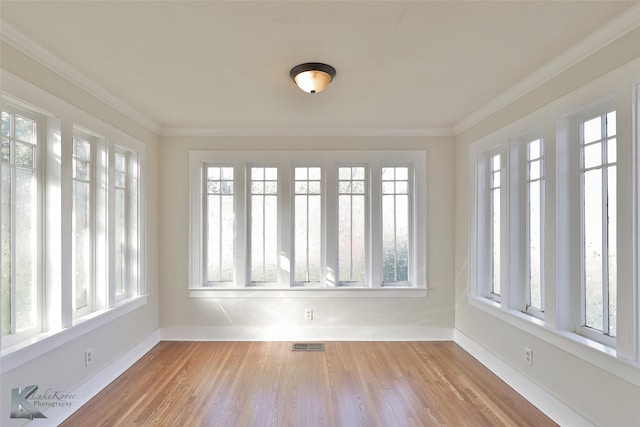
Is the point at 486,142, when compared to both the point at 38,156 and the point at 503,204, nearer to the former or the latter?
the point at 503,204

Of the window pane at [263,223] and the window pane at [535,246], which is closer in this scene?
the window pane at [535,246]

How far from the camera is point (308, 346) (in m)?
3.77

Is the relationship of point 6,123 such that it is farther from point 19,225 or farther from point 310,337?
point 310,337

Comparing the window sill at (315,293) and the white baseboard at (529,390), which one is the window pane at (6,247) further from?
the white baseboard at (529,390)

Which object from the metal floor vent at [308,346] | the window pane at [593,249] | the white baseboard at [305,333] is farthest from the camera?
the white baseboard at [305,333]

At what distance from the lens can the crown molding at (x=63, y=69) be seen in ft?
6.49

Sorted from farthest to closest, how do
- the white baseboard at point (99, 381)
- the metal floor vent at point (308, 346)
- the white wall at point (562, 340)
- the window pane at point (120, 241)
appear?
the metal floor vent at point (308, 346) → the window pane at point (120, 241) → the white baseboard at point (99, 381) → the white wall at point (562, 340)

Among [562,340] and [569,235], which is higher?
[569,235]

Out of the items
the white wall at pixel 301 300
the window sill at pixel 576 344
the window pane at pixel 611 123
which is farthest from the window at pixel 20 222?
the window pane at pixel 611 123

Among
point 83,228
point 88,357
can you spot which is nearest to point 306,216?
point 83,228

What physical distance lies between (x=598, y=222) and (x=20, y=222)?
151 inches

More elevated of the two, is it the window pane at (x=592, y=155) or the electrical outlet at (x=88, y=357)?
the window pane at (x=592, y=155)

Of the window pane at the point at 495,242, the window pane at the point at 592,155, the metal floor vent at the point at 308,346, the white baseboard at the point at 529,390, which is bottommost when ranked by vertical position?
the metal floor vent at the point at 308,346

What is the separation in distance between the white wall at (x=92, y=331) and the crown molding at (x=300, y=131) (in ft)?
1.18
